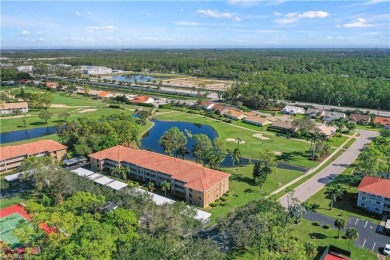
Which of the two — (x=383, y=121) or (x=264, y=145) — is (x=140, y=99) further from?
(x=383, y=121)

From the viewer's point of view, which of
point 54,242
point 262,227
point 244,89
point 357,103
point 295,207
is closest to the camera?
point 54,242

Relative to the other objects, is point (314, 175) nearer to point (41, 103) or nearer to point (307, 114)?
point (307, 114)

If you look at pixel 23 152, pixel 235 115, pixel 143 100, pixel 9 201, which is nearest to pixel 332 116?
pixel 235 115

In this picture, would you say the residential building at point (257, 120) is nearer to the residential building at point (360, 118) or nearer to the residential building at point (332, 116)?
the residential building at point (332, 116)

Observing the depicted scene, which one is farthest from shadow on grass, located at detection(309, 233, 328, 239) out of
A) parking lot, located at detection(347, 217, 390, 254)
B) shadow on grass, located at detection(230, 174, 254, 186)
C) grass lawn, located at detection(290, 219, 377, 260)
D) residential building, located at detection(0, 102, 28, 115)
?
residential building, located at detection(0, 102, 28, 115)

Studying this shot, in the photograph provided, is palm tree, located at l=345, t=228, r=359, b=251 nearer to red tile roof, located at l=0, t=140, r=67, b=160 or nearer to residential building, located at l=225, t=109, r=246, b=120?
red tile roof, located at l=0, t=140, r=67, b=160

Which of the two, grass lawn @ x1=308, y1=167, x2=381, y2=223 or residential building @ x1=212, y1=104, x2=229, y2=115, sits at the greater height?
residential building @ x1=212, y1=104, x2=229, y2=115

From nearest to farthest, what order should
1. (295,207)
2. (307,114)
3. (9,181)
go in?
(295,207)
(9,181)
(307,114)

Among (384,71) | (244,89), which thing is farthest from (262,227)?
(384,71)
